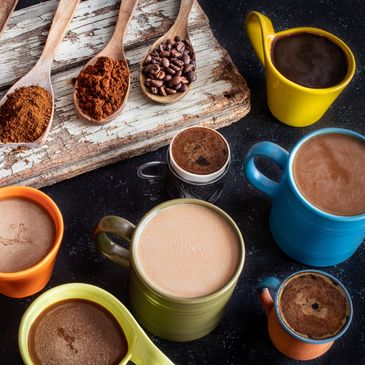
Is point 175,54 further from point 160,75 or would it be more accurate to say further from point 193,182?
point 193,182

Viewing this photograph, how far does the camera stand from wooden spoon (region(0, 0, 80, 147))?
4.30ft

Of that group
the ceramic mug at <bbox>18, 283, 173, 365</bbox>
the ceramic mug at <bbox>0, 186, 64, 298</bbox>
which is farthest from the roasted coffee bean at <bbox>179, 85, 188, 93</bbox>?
the ceramic mug at <bbox>18, 283, 173, 365</bbox>

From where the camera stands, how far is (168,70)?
4.44 feet

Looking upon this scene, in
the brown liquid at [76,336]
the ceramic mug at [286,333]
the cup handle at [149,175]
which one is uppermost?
the brown liquid at [76,336]

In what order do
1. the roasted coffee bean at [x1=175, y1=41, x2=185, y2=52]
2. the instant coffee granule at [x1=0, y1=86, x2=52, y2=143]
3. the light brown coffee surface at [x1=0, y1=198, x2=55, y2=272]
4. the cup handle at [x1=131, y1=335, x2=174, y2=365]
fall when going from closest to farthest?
the cup handle at [x1=131, y1=335, x2=174, y2=365], the light brown coffee surface at [x1=0, y1=198, x2=55, y2=272], the instant coffee granule at [x1=0, y1=86, x2=52, y2=143], the roasted coffee bean at [x1=175, y1=41, x2=185, y2=52]

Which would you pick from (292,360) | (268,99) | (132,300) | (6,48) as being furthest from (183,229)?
(6,48)

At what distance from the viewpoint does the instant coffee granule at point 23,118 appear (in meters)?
1.28

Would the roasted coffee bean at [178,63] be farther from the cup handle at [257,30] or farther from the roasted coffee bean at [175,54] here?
the cup handle at [257,30]

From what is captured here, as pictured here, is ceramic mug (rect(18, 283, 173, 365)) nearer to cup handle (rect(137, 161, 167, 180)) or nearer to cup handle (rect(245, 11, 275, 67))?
cup handle (rect(137, 161, 167, 180))

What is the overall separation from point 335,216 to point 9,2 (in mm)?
778

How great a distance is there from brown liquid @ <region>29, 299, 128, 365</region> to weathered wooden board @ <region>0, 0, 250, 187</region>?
31 centimetres

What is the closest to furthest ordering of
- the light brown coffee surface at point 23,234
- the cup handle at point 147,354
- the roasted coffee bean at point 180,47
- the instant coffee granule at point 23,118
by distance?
1. the cup handle at point 147,354
2. the light brown coffee surface at point 23,234
3. the instant coffee granule at point 23,118
4. the roasted coffee bean at point 180,47

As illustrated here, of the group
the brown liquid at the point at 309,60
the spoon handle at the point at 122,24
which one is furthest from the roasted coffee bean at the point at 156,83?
the brown liquid at the point at 309,60

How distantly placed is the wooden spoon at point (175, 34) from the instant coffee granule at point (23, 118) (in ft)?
0.61
